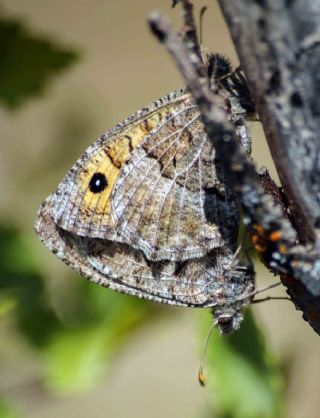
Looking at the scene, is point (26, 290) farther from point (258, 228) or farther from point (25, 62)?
point (258, 228)

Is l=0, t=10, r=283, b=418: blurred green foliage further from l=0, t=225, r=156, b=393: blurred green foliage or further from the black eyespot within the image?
the black eyespot

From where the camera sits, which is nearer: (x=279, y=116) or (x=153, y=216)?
(x=279, y=116)

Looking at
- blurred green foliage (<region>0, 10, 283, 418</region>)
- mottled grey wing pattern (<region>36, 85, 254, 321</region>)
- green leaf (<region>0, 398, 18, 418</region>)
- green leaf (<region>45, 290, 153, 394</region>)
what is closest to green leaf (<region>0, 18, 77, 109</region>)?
blurred green foliage (<region>0, 10, 283, 418</region>)

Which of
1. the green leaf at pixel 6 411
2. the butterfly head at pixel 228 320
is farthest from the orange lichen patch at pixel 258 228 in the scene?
the green leaf at pixel 6 411

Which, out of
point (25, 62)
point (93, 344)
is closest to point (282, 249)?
point (93, 344)

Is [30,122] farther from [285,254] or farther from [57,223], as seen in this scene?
[285,254]
